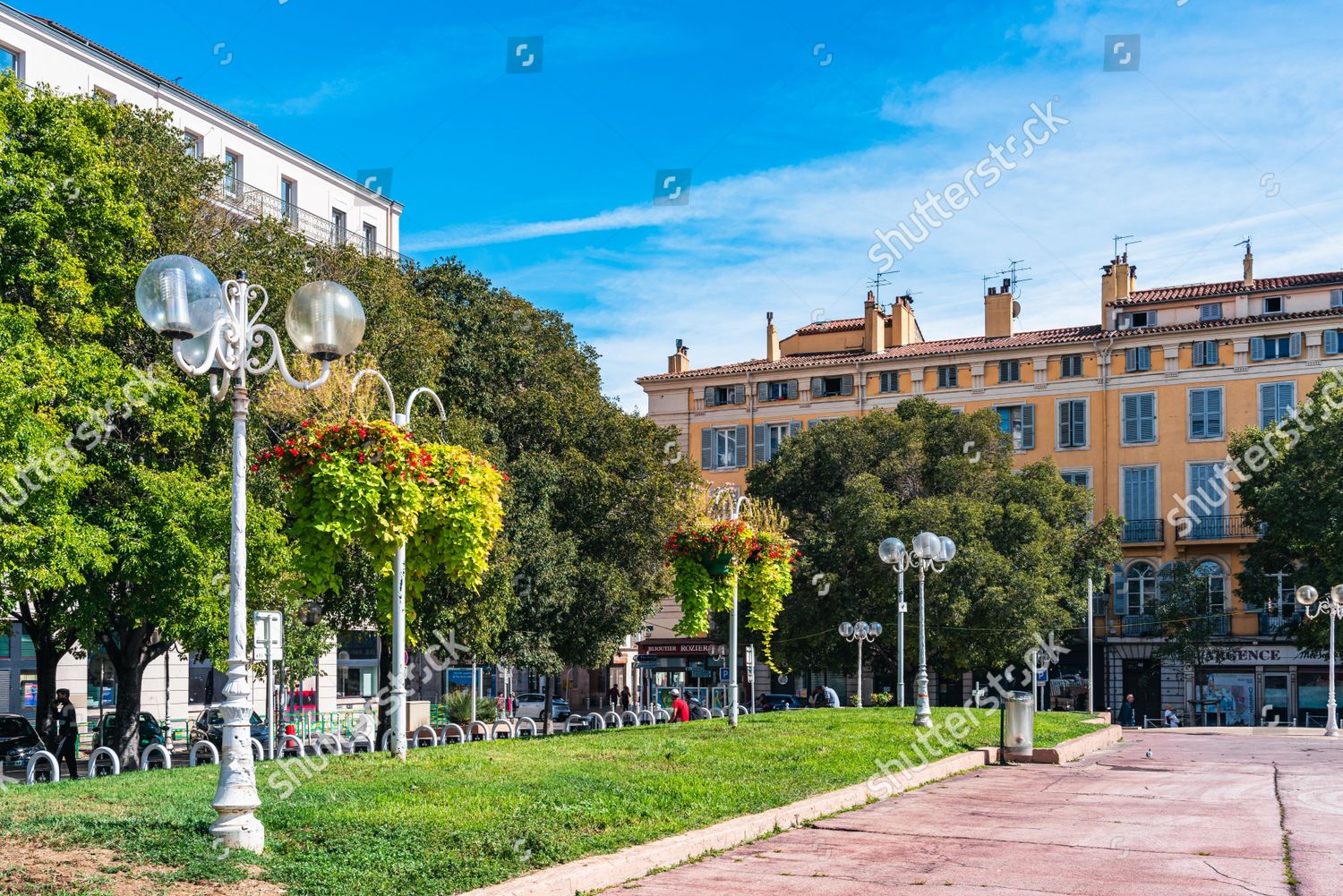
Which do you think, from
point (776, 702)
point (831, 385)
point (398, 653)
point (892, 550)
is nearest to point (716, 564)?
point (892, 550)

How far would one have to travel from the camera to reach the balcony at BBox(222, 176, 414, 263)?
38.9 m

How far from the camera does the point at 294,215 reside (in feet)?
142

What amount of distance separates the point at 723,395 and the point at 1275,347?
83.1ft

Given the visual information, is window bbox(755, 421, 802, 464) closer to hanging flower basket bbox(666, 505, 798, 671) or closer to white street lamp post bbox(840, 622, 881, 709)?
white street lamp post bbox(840, 622, 881, 709)

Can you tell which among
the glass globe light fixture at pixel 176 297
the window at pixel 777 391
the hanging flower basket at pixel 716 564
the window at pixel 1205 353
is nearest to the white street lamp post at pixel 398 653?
the glass globe light fixture at pixel 176 297

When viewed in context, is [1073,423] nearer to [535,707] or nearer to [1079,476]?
[1079,476]

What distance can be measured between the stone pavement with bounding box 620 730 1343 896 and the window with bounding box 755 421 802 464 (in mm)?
43825

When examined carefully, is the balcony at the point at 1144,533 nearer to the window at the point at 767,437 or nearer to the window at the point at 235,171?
the window at the point at 767,437

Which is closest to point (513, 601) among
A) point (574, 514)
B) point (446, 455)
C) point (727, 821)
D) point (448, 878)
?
point (574, 514)

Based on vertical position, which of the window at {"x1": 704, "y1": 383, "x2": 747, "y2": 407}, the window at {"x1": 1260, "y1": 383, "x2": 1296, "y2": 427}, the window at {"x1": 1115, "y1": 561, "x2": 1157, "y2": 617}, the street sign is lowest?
the window at {"x1": 1115, "y1": 561, "x2": 1157, "y2": 617}

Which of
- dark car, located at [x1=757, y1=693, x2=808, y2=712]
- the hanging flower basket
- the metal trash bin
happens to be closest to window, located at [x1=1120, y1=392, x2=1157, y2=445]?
dark car, located at [x1=757, y1=693, x2=808, y2=712]

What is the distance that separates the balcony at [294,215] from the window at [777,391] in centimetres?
2171

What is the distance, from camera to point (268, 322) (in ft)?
81.6

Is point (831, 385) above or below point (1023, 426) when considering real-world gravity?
above
